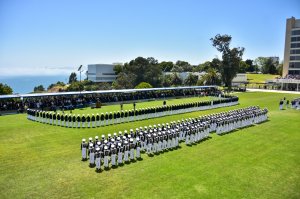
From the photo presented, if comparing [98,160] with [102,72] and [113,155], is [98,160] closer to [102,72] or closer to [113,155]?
[113,155]

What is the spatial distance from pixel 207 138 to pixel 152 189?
8.69m

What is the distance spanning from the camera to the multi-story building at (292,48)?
6888 cm

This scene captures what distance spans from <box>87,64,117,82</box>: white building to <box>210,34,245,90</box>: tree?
55.3 m

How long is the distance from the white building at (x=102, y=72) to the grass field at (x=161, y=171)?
302ft

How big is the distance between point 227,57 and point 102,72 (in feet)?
193

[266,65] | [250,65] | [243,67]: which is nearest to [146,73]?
[243,67]

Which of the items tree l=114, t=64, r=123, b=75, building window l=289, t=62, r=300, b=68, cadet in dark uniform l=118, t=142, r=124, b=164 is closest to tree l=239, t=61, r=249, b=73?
building window l=289, t=62, r=300, b=68

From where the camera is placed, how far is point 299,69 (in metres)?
68.5

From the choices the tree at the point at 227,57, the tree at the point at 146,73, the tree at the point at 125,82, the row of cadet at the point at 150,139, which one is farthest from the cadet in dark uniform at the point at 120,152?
the tree at the point at 146,73

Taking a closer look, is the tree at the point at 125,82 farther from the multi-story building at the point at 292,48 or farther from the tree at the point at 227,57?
the multi-story building at the point at 292,48

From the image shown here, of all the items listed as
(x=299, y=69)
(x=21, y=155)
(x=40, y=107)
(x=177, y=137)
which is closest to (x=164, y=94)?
(x=40, y=107)

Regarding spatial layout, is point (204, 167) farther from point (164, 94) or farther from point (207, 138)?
point (164, 94)

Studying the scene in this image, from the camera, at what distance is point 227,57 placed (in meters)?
62.0

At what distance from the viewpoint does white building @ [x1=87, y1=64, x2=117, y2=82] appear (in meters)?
109
